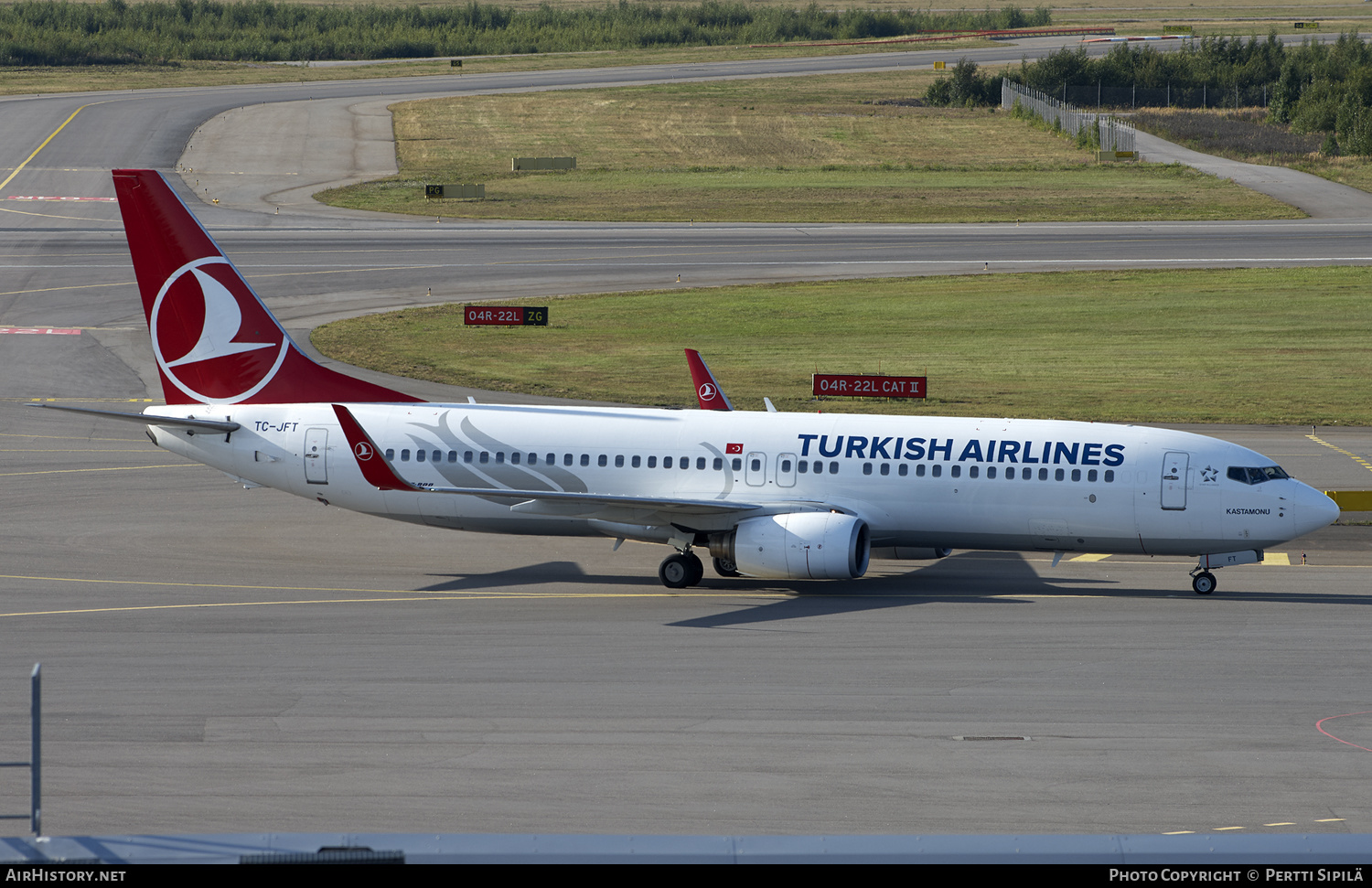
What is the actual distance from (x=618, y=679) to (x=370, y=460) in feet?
29.1

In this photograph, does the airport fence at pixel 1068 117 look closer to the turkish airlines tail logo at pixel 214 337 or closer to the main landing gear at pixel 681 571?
the main landing gear at pixel 681 571

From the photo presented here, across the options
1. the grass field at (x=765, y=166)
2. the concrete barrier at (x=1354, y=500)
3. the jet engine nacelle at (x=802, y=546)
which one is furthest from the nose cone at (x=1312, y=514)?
the grass field at (x=765, y=166)

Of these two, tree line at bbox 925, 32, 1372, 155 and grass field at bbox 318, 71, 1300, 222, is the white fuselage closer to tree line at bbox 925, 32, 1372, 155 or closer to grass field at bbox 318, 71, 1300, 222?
grass field at bbox 318, 71, 1300, 222

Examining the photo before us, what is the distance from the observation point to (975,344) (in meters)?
66.7

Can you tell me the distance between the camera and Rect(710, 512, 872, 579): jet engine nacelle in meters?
Result: 33.3

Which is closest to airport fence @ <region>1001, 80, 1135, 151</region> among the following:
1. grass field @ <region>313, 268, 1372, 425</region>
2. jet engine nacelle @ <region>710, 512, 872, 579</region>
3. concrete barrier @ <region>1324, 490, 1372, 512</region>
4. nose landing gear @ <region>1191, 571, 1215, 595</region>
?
grass field @ <region>313, 268, 1372, 425</region>

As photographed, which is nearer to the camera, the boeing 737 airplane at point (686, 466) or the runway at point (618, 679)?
the runway at point (618, 679)

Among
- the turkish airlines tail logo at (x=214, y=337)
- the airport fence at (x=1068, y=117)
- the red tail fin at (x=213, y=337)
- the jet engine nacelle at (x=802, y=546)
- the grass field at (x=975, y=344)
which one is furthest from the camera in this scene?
the airport fence at (x=1068, y=117)

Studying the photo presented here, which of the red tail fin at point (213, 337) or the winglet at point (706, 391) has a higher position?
the red tail fin at point (213, 337)

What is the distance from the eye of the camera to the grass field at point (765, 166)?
336 feet

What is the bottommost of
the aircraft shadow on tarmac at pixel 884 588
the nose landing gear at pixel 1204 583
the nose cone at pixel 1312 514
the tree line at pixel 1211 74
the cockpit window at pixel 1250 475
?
the aircraft shadow on tarmac at pixel 884 588

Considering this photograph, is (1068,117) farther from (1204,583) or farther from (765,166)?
(1204,583)

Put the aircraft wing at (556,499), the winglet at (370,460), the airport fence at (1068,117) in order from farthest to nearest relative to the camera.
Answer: the airport fence at (1068,117) < the aircraft wing at (556,499) < the winglet at (370,460)

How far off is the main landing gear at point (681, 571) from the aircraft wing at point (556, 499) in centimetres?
142
